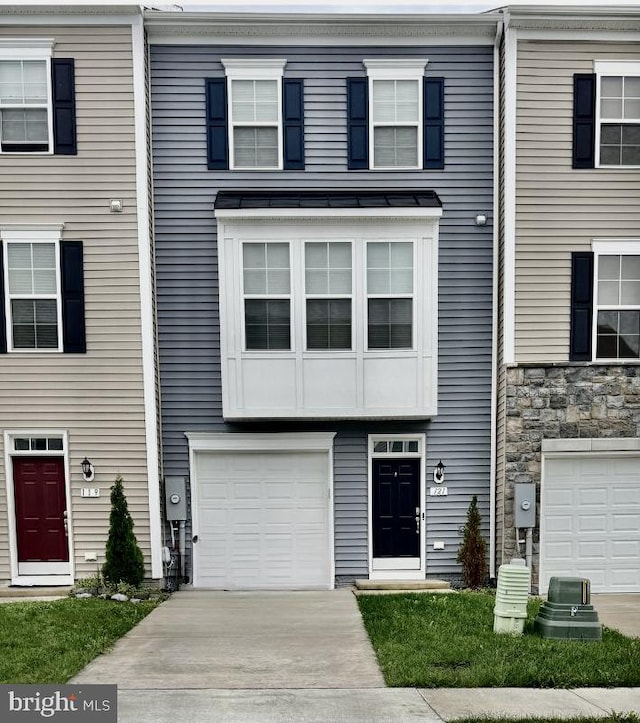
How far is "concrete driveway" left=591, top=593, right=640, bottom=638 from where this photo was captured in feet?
25.4

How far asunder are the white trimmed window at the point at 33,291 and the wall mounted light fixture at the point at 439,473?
603cm

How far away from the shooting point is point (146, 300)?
9.30 metres

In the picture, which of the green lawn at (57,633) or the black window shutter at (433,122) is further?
the black window shutter at (433,122)

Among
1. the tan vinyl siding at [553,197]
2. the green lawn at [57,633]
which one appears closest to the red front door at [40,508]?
the green lawn at [57,633]

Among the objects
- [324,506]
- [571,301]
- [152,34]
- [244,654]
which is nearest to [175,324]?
[324,506]

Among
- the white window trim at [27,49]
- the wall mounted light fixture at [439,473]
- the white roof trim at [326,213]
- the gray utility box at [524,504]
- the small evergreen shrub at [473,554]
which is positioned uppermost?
the white window trim at [27,49]

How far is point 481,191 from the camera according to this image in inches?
378

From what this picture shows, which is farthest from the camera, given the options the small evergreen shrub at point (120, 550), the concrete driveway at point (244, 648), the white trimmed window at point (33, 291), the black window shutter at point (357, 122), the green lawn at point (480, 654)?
the black window shutter at point (357, 122)

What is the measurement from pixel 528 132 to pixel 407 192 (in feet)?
Result: 6.48

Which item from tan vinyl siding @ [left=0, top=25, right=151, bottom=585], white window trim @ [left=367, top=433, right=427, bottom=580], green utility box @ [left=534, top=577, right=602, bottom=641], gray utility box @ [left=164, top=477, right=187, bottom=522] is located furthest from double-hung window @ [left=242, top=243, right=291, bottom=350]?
green utility box @ [left=534, top=577, right=602, bottom=641]

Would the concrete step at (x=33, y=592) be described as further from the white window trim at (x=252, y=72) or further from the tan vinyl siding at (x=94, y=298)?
the white window trim at (x=252, y=72)

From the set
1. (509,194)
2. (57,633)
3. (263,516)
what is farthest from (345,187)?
(57,633)

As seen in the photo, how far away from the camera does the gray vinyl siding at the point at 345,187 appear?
31.0 feet

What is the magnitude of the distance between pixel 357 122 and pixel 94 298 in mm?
4790
